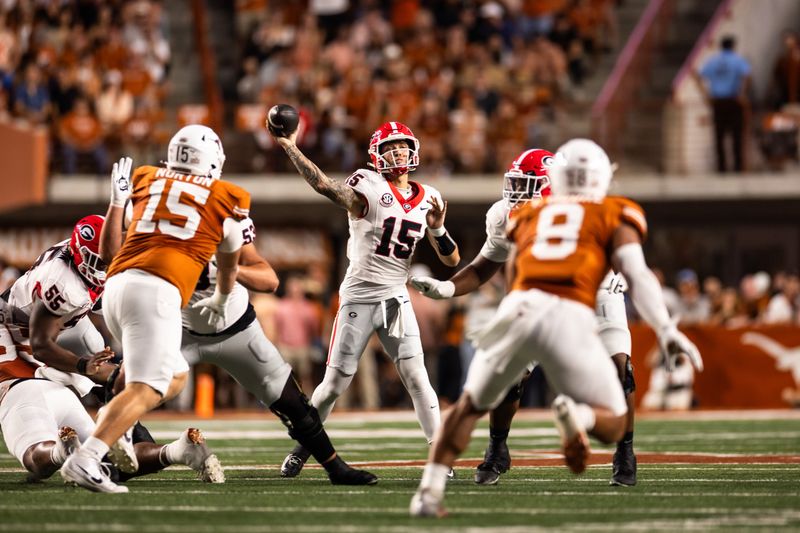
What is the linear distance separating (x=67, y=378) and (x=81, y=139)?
37.5ft

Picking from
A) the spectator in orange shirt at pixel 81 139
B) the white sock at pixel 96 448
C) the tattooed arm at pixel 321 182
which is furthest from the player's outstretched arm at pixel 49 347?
the spectator in orange shirt at pixel 81 139

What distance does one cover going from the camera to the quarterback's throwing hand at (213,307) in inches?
270

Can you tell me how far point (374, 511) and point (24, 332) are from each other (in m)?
2.59

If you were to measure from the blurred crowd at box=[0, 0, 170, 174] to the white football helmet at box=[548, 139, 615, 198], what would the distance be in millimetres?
12894

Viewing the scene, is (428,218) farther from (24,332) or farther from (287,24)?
(287,24)

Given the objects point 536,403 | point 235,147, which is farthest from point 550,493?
point 235,147

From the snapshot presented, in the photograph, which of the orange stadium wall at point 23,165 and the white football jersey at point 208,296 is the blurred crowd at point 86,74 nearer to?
the orange stadium wall at point 23,165

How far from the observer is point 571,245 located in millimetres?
5871

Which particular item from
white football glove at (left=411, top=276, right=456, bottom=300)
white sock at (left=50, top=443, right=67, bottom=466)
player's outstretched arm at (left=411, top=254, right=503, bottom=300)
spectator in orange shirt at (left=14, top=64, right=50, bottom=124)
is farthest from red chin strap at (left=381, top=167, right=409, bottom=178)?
spectator in orange shirt at (left=14, top=64, right=50, bottom=124)

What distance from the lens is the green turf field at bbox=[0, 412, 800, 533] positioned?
217 inches

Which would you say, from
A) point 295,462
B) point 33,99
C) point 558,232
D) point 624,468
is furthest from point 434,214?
point 33,99

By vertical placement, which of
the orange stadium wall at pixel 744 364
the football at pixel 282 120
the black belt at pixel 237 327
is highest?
the football at pixel 282 120

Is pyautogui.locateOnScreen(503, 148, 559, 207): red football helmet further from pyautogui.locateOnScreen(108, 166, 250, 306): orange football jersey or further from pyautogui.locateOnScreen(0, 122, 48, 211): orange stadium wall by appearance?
pyautogui.locateOnScreen(0, 122, 48, 211): orange stadium wall

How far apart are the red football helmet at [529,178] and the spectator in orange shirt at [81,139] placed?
11641 millimetres
